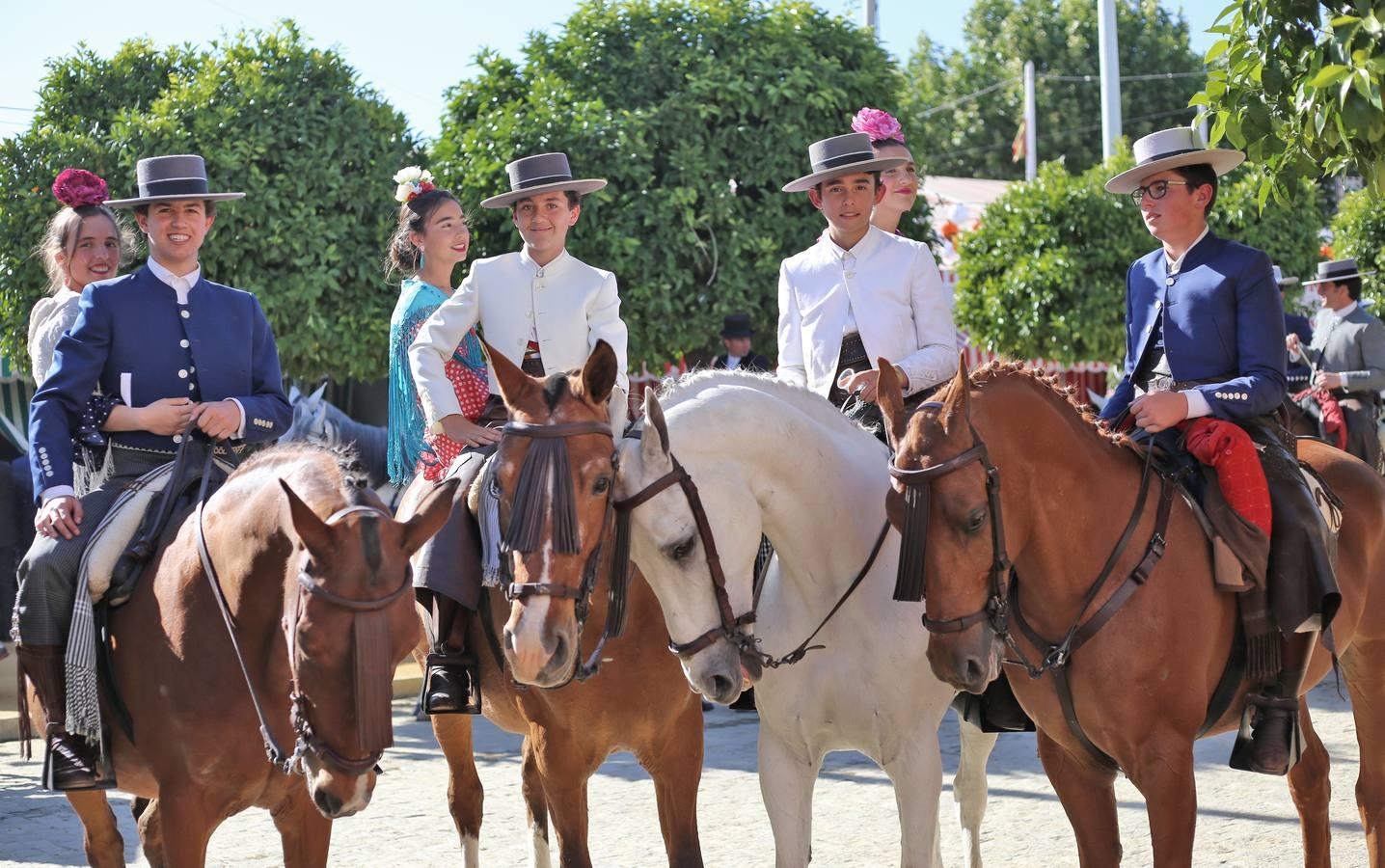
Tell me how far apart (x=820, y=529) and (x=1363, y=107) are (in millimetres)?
1921

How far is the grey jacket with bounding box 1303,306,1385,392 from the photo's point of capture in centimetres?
1127

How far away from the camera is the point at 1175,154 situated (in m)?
4.61

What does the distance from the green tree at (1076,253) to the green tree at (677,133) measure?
4.27 m

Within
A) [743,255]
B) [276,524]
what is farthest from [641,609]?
[743,255]

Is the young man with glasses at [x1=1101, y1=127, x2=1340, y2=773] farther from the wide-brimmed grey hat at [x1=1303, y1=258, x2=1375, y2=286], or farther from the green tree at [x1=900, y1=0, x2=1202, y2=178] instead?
the green tree at [x1=900, y1=0, x2=1202, y2=178]

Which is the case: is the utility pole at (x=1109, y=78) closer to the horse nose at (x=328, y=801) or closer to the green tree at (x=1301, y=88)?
the green tree at (x=1301, y=88)

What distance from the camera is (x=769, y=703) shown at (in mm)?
4277

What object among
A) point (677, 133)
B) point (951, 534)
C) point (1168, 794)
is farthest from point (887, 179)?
point (677, 133)

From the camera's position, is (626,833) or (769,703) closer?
(769,703)

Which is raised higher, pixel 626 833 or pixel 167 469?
pixel 167 469

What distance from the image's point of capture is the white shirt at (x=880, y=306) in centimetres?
497

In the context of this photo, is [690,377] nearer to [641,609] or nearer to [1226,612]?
[641,609]

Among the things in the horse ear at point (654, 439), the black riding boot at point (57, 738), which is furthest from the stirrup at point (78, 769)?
the horse ear at point (654, 439)

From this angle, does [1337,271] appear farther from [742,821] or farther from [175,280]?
[175,280]
